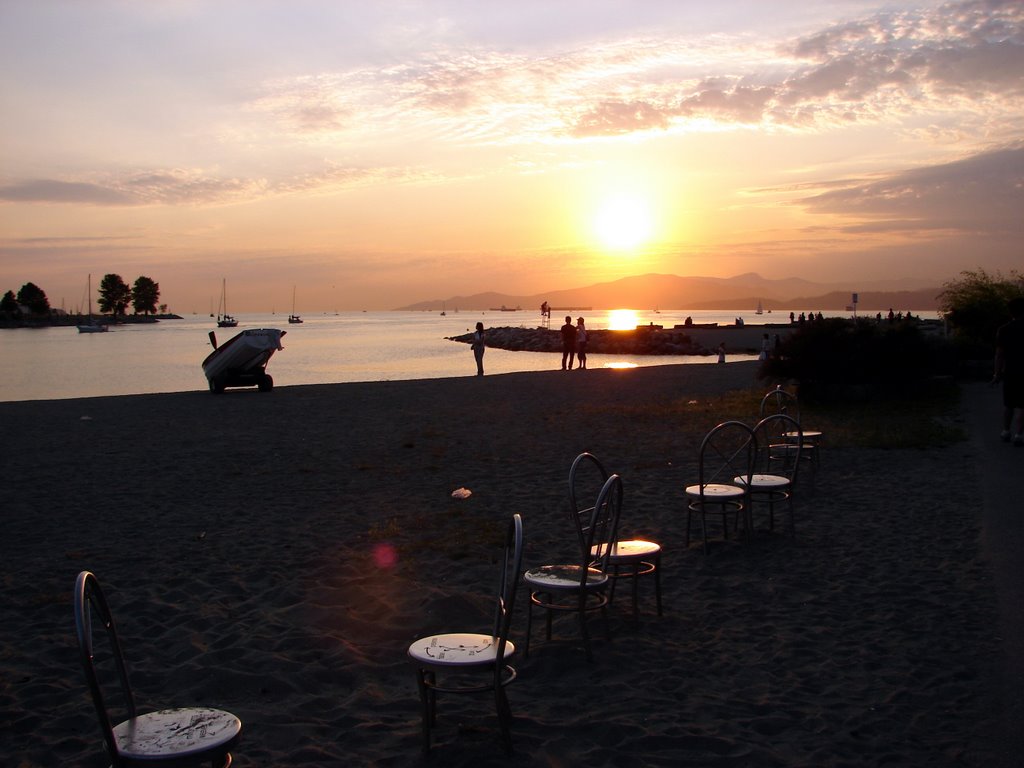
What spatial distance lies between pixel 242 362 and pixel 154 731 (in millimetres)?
20634

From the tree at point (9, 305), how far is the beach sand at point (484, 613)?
178430 millimetres

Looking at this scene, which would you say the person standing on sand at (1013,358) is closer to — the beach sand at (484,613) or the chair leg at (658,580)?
the beach sand at (484,613)

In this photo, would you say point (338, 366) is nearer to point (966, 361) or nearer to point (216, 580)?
point (966, 361)

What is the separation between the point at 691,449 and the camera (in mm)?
12008

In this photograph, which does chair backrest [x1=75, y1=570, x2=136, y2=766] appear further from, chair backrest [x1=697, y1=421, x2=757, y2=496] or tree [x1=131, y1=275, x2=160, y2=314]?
tree [x1=131, y1=275, x2=160, y2=314]

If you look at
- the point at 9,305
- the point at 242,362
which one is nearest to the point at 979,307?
the point at 242,362

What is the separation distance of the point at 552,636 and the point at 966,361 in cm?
1993

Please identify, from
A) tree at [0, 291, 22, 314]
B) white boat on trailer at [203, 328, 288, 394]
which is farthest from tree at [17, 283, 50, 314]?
white boat on trailer at [203, 328, 288, 394]

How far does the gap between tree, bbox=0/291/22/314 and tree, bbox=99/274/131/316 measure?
51.7 feet

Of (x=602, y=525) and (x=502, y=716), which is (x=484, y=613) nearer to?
(x=602, y=525)

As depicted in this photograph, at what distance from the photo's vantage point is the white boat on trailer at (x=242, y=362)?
22609 millimetres

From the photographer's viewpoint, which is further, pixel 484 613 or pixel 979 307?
pixel 979 307

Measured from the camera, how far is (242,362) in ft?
74.8

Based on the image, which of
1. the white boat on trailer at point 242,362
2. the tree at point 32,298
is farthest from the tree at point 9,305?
the white boat on trailer at point 242,362
